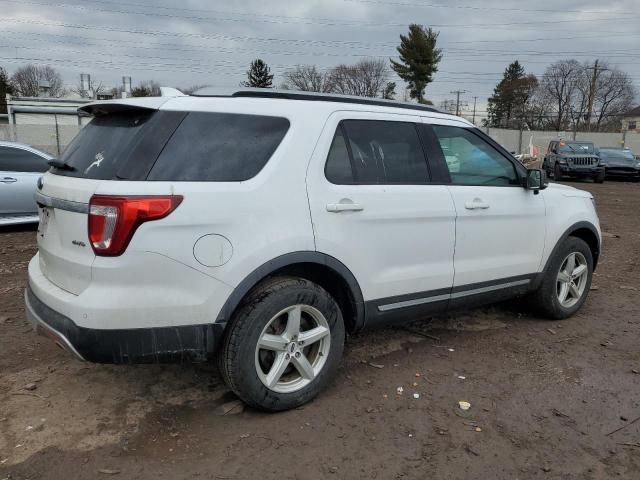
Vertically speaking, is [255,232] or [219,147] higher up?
[219,147]

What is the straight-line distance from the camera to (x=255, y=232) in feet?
9.54

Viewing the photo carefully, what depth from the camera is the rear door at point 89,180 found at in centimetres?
272

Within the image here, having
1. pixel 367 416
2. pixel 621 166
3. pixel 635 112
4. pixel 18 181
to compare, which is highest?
pixel 635 112

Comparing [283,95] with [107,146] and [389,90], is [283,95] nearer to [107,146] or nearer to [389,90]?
[107,146]

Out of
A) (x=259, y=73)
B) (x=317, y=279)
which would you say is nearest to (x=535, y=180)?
(x=317, y=279)

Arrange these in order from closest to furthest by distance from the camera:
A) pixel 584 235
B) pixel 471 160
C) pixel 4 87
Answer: pixel 471 160 < pixel 584 235 < pixel 4 87

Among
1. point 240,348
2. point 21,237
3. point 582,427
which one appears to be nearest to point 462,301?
point 582,427

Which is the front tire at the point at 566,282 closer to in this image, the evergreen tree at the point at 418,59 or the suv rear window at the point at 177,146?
the suv rear window at the point at 177,146

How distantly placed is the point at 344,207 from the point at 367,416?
1233mm

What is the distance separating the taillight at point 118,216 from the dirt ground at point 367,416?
1086 mm

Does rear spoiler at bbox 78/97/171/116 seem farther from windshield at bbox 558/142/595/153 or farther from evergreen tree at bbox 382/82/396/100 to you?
evergreen tree at bbox 382/82/396/100

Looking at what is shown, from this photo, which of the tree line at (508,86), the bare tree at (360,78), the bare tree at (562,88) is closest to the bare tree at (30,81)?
the tree line at (508,86)

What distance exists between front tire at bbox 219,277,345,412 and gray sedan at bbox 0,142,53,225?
680cm

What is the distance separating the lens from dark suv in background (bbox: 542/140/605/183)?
22.5 metres
